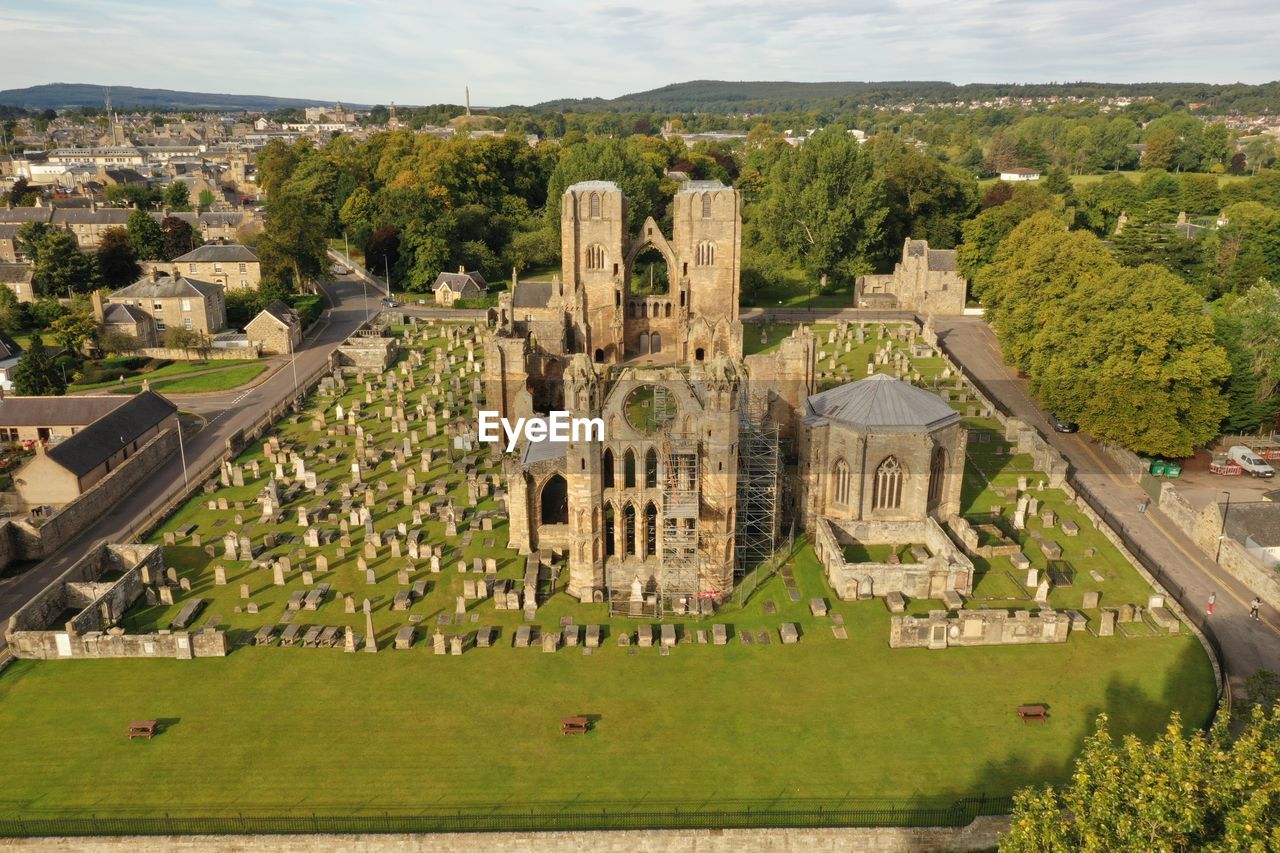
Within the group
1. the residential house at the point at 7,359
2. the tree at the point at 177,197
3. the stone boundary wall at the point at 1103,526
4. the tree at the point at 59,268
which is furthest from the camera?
the tree at the point at 177,197

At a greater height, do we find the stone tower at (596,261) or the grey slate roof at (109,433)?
the stone tower at (596,261)

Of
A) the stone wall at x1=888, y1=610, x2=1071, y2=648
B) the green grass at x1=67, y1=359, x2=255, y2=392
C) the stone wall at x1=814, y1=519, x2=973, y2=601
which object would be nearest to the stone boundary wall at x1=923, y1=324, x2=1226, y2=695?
the stone wall at x1=888, y1=610, x2=1071, y2=648

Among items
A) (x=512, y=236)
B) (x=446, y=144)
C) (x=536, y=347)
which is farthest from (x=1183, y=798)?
(x=446, y=144)

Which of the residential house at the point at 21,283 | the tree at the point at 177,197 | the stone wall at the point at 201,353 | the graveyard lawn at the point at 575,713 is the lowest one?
the graveyard lawn at the point at 575,713

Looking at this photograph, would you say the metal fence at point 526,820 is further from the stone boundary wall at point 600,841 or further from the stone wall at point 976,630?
the stone wall at point 976,630

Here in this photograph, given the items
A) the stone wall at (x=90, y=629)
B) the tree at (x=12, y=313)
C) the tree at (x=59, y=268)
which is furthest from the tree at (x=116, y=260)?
the stone wall at (x=90, y=629)

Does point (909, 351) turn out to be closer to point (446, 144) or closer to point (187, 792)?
point (187, 792)

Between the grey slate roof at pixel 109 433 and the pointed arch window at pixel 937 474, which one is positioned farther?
the grey slate roof at pixel 109 433

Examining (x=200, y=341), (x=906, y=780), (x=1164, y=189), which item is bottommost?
(x=906, y=780)
